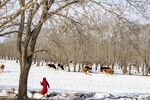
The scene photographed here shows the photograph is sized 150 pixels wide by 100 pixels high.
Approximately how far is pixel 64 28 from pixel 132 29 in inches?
120

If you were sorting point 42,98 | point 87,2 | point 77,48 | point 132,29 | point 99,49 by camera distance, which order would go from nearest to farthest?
point 87,2
point 132,29
point 42,98
point 77,48
point 99,49

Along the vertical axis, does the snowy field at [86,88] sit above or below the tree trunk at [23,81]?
below

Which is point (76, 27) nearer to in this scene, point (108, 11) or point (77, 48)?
point (108, 11)

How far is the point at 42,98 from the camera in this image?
1086cm

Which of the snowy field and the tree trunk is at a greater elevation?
the tree trunk

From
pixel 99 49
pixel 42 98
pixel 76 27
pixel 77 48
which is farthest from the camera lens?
pixel 99 49

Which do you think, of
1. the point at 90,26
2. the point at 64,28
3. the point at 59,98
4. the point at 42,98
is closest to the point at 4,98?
the point at 42,98

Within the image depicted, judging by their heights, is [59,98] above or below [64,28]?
below

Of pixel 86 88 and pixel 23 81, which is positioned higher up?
pixel 23 81

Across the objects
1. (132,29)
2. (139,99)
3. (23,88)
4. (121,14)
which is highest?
(121,14)

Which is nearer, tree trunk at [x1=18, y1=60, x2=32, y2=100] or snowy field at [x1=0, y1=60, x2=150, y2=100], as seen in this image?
tree trunk at [x1=18, y1=60, x2=32, y2=100]

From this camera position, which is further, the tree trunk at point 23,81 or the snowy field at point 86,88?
the snowy field at point 86,88

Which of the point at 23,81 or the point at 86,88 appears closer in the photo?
the point at 23,81

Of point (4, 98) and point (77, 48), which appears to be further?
point (77, 48)
